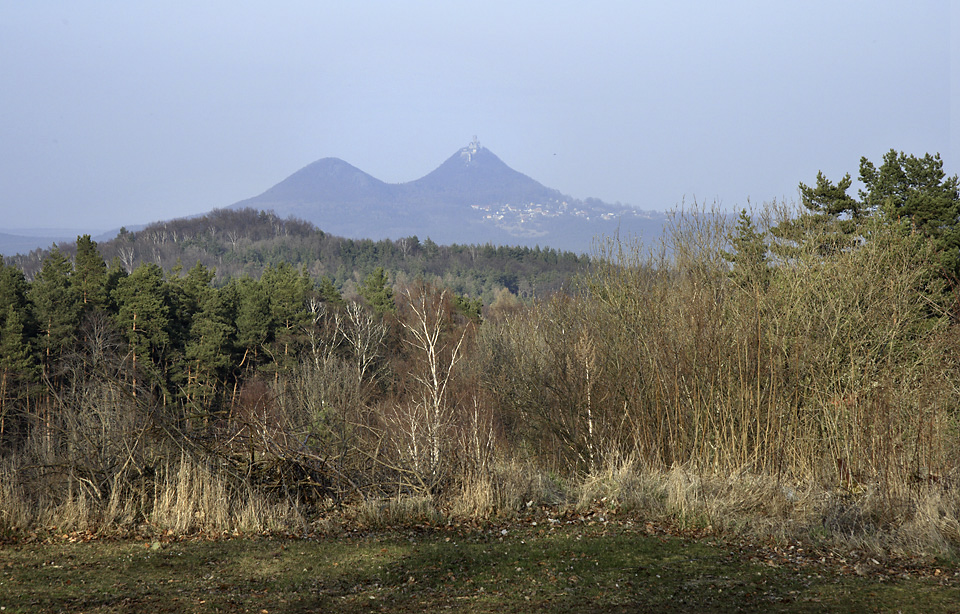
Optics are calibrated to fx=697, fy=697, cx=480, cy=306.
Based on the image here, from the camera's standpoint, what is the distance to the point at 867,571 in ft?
16.2

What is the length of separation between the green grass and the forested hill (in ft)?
250

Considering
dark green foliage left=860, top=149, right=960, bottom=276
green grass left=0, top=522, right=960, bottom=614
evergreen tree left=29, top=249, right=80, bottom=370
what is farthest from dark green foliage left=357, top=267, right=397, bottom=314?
green grass left=0, top=522, right=960, bottom=614

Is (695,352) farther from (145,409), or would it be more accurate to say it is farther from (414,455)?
(145,409)

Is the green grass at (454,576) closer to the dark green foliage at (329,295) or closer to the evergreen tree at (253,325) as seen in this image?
the evergreen tree at (253,325)

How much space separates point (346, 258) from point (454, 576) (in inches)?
3912

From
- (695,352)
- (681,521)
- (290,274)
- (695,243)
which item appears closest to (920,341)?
(695,243)

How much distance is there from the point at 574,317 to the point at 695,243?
11.2ft

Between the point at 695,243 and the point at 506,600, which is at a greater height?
the point at 695,243

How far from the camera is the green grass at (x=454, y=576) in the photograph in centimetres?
415

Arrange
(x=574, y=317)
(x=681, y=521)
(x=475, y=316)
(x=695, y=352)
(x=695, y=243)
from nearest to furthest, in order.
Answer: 1. (x=681, y=521)
2. (x=695, y=352)
3. (x=695, y=243)
4. (x=574, y=317)
5. (x=475, y=316)

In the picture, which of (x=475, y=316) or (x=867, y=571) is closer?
(x=867, y=571)

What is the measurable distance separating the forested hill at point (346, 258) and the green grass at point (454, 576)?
76.4 metres

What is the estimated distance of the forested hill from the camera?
9006 centimetres

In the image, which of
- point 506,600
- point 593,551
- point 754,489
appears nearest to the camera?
point 506,600
